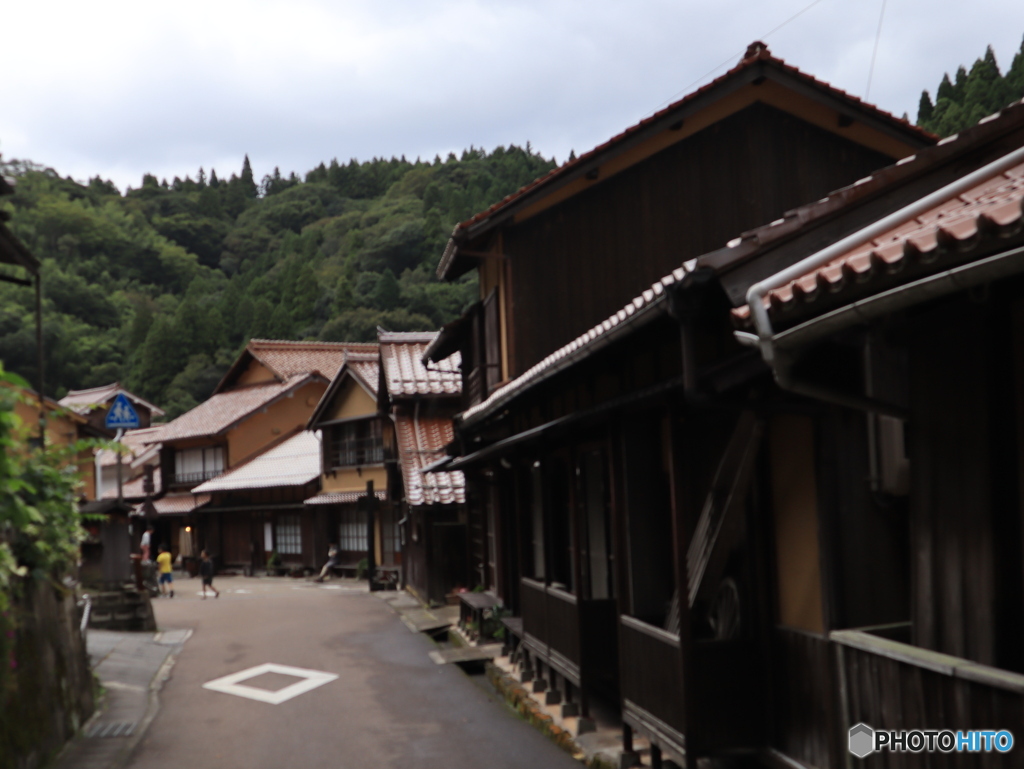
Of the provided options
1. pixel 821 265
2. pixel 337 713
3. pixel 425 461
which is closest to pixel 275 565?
pixel 425 461

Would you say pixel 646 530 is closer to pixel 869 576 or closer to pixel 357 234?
pixel 869 576

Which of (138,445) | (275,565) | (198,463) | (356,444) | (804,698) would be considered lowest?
(275,565)

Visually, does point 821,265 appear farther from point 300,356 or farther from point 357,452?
point 300,356

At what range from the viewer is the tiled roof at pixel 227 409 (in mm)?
44875

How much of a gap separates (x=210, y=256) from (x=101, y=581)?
87818mm

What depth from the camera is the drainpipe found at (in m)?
4.67

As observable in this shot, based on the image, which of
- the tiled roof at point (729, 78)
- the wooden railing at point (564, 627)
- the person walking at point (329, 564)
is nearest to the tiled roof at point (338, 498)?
the person walking at point (329, 564)

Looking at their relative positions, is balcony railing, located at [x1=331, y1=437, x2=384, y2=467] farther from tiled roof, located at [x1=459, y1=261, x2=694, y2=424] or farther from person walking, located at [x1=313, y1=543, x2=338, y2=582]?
tiled roof, located at [x1=459, y1=261, x2=694, y2=424]

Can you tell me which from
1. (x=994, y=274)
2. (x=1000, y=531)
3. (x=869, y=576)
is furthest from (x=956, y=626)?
(x=994, y=274)

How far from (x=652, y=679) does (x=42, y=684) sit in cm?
610

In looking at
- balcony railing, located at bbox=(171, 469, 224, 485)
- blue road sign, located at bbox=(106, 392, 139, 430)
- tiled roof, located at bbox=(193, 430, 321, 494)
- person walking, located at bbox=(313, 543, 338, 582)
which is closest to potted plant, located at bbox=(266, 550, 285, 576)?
tiled roof, located at bbox=(193, 430, 321, 494)

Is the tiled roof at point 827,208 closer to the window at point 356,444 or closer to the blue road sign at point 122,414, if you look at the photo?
the blue road sign at point 122,414

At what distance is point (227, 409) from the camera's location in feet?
155

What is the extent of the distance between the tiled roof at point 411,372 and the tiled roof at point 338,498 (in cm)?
717
